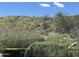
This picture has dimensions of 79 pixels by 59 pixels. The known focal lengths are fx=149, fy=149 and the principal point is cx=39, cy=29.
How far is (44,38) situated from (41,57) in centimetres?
32

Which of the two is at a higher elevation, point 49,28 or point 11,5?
point 11,5

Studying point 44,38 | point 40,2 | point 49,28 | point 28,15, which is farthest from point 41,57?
point 40,2

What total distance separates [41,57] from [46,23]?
0.57m

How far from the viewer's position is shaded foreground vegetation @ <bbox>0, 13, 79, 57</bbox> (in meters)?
2.42

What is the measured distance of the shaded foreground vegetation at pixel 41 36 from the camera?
2.42m

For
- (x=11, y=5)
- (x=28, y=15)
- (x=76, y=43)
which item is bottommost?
(x=76, y=43)

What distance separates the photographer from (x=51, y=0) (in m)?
2.46

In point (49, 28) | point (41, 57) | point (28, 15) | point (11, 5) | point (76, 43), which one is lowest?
point (41, 57)

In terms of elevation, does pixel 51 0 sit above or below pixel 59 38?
above

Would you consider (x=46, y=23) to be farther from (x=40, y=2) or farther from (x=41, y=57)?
(x=41, y=57)

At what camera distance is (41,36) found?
2.44 meters

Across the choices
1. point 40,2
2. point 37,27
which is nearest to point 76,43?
point 37,27

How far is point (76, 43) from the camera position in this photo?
242 centimetres

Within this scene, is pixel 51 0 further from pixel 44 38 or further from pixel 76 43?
pixel 76 43
